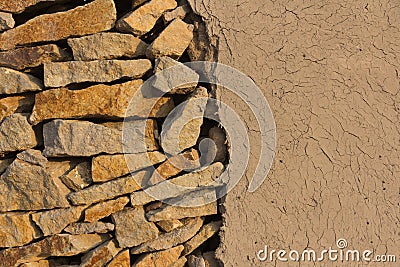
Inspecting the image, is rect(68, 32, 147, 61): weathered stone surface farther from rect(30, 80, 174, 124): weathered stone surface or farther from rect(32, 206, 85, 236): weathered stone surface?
rect(32, 206, 85, 236): weathered stone surface

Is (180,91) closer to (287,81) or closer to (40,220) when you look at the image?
(287,81)

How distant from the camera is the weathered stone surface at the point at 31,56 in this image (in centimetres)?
324

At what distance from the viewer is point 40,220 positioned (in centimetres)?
321

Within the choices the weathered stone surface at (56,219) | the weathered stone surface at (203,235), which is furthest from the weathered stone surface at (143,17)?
the weathered stone surface at (203,235)

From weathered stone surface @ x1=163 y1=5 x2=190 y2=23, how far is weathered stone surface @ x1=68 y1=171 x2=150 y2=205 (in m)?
0.95

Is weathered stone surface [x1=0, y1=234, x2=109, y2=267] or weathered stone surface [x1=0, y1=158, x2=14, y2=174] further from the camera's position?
weathered stone surface [x1=0, y1=158, x2=14, y2=174]

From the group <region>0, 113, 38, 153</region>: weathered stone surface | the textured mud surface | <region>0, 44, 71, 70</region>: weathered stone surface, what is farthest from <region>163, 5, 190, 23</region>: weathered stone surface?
<region>0, 113, 38, 153</region>: weathered stone surface

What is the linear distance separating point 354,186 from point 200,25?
4.24ft

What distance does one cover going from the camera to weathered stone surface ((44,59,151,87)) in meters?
3.17

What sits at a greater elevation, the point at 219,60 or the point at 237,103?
the point at 219,60

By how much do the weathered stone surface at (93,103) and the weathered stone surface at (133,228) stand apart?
0.57 metres

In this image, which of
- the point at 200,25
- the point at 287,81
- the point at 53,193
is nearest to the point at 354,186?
the point at 287,81

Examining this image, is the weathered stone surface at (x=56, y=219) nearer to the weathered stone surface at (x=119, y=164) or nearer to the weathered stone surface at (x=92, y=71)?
the weathered stone surface at (x=119, y=164)

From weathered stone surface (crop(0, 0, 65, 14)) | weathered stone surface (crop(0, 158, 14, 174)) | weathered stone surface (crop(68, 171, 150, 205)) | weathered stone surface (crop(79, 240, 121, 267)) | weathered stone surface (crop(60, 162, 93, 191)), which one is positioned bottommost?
weathered stone surface (crop(79, 240, 121, 267))
